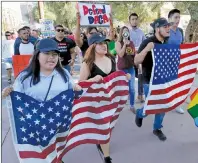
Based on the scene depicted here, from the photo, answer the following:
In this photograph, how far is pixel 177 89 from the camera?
3.84 meters

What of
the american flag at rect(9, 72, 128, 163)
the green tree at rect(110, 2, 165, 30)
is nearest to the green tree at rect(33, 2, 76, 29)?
the green tree at rect(110, 2, 165, 30)

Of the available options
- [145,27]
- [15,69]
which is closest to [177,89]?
[15,69]

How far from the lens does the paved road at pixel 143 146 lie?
10.6 feet

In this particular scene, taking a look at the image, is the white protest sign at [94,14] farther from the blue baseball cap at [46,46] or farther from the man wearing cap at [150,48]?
the blue baseball cap at [46,46]

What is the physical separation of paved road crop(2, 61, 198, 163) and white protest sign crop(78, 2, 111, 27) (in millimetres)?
2192

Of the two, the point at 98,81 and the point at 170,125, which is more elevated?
the point at 98,81

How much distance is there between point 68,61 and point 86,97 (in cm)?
234

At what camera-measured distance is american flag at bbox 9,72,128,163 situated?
7.95ft

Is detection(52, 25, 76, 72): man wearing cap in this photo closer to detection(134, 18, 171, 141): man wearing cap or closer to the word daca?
the word daca

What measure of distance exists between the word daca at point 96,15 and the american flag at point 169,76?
2.06m

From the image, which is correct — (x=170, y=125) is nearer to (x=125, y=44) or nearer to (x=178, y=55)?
(x=178, y=55)

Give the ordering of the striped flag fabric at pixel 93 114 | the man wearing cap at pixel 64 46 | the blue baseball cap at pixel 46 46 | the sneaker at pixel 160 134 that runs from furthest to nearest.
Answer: the man wearing cap at pixel 64 46 < the sneaker at pixel 160 134 < the striped flag fabric at pixel 93 114 < the blue baseball cap at pixel 46 46

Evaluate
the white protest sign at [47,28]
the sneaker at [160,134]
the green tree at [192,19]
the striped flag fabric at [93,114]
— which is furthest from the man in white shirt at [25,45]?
the white protest sign at [47,28]

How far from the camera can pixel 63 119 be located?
2.61 meters
